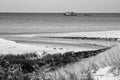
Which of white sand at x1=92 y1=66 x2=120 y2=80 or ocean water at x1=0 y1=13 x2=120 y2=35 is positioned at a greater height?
white sand at x1=92 y1=66 x2=120 y2=80

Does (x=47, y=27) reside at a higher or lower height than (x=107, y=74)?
lower

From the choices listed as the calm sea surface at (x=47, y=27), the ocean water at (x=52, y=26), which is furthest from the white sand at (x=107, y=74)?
the ocean water at (x=52, y=26)

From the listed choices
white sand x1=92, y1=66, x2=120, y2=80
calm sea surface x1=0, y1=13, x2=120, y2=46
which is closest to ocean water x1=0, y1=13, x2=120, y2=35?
calm sea surface x1=0, y1=13, x2=120, y2=46

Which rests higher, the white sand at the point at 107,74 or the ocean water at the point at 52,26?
the white sand at the point at 107,74

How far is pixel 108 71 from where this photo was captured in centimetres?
767

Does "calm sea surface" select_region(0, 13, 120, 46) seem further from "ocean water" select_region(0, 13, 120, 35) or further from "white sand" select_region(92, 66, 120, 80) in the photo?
"white sand" select_region(92, 66, 120, 80)

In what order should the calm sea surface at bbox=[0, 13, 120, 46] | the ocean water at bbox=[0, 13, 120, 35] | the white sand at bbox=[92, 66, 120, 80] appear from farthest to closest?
1. the ocean water at bbox=[0, 13, 120, 35]
2. the calm sea surface at bbox=[0, 13, 120, 46]
3. the white sand at bbox=[92, 66, 120, 80]

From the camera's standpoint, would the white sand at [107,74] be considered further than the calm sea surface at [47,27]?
No

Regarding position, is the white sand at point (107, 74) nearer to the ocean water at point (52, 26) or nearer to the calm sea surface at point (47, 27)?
the calm sea surface at point (47, 27)

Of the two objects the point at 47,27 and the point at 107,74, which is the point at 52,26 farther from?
the point at 107,74

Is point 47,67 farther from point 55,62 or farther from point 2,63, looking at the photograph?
point 2,63

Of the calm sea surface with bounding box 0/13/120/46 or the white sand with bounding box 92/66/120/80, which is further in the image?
the calm sea surface with bounding box 0/13/120/46

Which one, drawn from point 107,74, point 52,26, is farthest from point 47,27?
point 107,74

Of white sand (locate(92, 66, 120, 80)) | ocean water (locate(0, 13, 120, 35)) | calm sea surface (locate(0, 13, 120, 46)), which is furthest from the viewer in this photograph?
ocean water (locate(0, 13, 120, 35))
